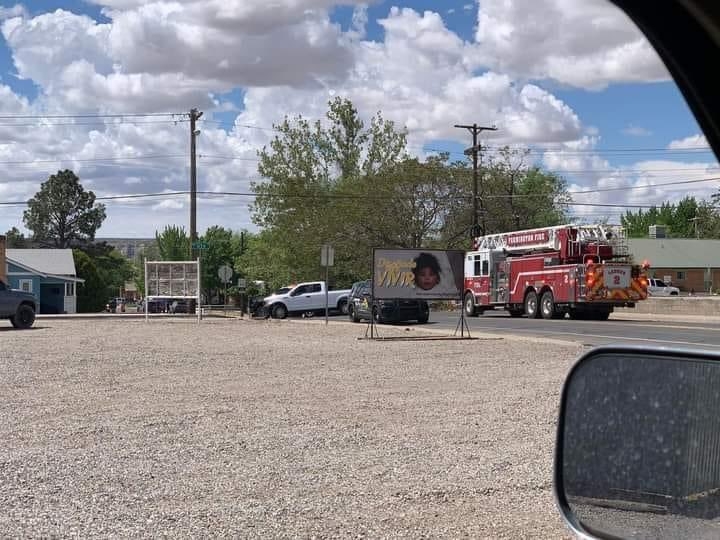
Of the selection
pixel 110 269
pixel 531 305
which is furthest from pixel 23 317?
pixel 110 269

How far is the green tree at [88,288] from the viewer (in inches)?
3034

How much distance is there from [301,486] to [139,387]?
22.3 feet

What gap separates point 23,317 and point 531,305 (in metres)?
18.2

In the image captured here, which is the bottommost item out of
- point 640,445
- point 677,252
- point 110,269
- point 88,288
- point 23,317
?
point 23,317

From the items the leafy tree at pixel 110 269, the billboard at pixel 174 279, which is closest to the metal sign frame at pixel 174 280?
the billboard at pixel 174 279

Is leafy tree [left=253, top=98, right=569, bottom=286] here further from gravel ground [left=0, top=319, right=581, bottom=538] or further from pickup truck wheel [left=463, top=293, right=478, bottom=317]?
gravel ground [left=0, top=319, right=581, bottom=538]

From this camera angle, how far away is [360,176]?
6506cm

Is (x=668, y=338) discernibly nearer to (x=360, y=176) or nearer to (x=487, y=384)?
(x=487, y=384)

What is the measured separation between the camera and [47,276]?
6912 cm

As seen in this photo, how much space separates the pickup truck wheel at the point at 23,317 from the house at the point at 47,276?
120 ft

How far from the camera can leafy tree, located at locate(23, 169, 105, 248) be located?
114250mm

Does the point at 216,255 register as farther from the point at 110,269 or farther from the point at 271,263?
the point at 271,263

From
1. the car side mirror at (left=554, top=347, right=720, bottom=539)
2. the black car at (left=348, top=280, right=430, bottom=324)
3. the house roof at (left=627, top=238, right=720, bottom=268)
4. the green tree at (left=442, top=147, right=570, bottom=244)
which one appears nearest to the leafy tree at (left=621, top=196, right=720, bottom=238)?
the house roof at (left=627, top=238, right=720, bottom=268)

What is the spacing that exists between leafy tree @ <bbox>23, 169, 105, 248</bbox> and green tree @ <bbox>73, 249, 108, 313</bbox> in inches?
1386
